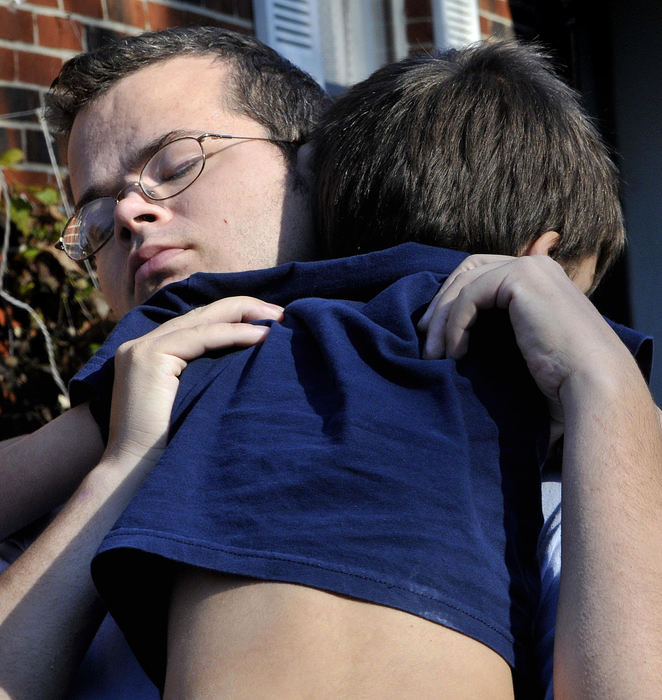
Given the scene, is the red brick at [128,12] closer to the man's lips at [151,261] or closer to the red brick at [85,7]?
the red brick at [85,7]

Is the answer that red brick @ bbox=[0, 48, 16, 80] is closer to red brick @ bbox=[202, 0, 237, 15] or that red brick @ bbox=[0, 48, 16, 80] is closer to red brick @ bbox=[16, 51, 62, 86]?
red brick @ bbox=[16, 51, 62, 86]

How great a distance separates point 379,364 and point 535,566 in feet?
1.15

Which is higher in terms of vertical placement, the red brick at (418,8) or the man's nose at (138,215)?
the red brick at (418,8)

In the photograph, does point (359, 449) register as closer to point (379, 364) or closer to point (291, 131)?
point (379, 364)

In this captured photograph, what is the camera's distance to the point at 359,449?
1.25 meters

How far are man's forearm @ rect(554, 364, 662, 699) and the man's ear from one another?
502mm

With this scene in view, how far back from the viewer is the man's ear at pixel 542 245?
1827 millimetres

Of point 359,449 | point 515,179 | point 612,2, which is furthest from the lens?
point 612,2

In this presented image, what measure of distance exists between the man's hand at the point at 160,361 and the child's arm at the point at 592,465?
1.01 ft

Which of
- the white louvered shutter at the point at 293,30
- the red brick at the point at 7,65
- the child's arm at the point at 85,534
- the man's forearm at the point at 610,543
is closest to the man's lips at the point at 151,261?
the child's arm at the point at 85,534

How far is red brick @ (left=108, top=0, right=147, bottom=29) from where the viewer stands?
3.91 metres

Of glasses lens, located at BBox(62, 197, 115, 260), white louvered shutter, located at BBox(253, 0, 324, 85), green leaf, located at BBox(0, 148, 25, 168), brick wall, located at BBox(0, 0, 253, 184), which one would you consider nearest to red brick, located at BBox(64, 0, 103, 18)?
brick wall, located at BBox(0, 0, 253, 184)

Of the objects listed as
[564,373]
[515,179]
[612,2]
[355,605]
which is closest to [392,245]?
[515,179]

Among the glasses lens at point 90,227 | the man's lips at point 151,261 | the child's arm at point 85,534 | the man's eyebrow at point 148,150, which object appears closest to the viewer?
the child's arm at point 85,534
